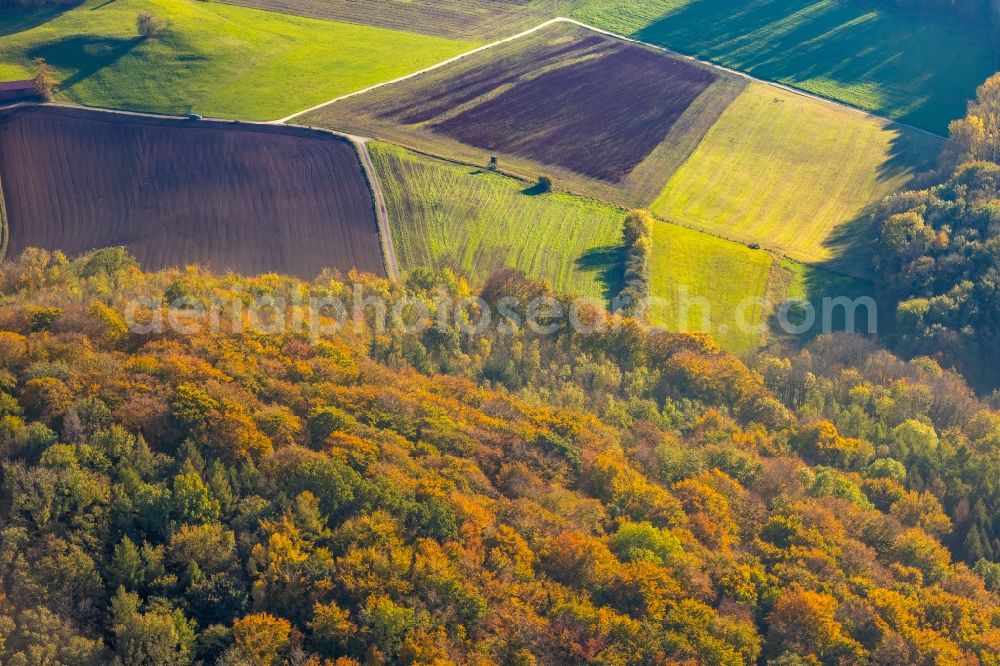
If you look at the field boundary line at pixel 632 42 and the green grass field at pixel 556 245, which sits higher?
the field boundary line at pixel 632 42

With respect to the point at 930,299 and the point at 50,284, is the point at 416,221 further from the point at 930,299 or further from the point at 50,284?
the point at 930,299

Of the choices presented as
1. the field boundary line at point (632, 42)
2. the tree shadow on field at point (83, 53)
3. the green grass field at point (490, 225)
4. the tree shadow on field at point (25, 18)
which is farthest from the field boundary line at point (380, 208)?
the tree shadow on field at point (25, 18)

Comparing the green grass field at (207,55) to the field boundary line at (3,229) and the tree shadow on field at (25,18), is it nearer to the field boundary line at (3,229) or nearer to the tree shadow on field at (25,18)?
the tree shadow on field at (25,18)

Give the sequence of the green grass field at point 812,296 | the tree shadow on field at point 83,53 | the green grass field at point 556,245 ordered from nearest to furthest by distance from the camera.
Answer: the green grass field at point 812,296, the green grass field at point 556,245, the tree shadow on field at point 83,53

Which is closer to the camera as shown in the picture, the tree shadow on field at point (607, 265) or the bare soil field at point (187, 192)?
the bare soil field at point (187, 192)

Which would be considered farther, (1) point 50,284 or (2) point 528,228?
(2) point 528,228

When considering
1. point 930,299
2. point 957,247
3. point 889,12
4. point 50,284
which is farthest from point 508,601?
point 889,12
